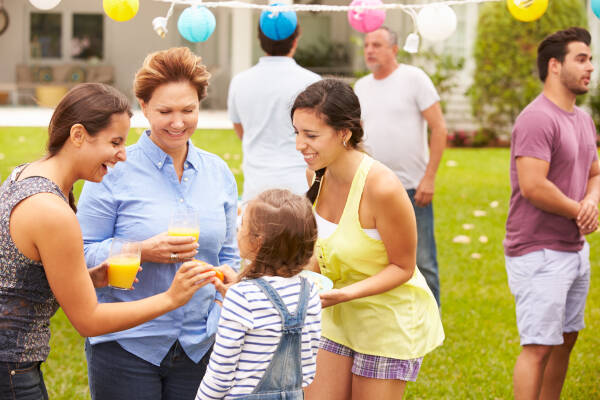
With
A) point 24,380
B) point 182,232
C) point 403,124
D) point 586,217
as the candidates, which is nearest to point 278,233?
point 182,232

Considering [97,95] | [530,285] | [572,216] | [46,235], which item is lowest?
[530,285]

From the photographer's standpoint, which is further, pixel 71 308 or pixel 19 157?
pixel 19 157

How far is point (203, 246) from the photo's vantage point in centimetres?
277

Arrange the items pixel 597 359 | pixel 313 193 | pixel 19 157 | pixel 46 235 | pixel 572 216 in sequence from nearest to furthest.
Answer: pixel 46 235 → pixel 313 193 → pixel 572 216 → pixel 597 359 → pixel 19 157

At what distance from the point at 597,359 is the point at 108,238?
3959 millimetres

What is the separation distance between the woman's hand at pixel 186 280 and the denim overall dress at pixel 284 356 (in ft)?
0.61

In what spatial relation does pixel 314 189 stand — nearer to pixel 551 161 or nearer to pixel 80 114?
pixel 80 114

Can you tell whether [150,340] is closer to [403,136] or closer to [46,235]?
[46,235]

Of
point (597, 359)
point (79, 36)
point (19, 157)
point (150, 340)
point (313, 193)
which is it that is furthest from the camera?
point (79, 36)

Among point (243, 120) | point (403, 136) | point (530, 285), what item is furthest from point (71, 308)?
point (403, 136)

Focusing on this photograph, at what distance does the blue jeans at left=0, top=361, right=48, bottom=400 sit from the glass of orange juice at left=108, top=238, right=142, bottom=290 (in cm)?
36

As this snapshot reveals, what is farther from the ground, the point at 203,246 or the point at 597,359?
the point at 203,246

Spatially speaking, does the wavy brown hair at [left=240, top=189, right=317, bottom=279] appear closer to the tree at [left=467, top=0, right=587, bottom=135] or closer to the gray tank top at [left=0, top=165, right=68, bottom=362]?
the gray tank top at [left=0, top=165, right=68, bottom=362]

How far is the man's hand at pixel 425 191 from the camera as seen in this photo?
5.56m
